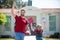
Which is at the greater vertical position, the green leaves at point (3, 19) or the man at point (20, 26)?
the man at point (20, 26)

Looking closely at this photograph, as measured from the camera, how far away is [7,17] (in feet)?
50.7

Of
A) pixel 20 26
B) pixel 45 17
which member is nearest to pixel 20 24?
pixel 20 26

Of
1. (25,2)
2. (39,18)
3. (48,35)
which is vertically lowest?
(48,35)

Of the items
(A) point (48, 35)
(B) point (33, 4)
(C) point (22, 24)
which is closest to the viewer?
(C) point (22, 24)

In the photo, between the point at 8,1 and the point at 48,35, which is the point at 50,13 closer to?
the point at 48,35

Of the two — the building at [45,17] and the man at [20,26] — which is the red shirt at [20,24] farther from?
the building at [45,17]

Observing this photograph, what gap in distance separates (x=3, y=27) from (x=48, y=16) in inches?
120

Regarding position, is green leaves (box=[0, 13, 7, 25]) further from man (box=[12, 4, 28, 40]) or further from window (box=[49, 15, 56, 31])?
man (box=[12, 4, 28, 40])

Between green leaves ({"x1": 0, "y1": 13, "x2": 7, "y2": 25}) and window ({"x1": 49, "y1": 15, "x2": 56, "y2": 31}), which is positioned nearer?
green leaves ({"x1": 0, "y1": 13, "x2": 7, "y2": 25})

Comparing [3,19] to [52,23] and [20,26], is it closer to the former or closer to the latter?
[52,23]

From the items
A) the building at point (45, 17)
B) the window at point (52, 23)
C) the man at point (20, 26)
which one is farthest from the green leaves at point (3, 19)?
the man at point (20, 26)

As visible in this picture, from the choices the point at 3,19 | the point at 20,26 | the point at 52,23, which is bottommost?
the point at 52,23

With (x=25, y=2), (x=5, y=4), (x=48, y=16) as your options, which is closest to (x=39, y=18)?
(x=48, y=16)

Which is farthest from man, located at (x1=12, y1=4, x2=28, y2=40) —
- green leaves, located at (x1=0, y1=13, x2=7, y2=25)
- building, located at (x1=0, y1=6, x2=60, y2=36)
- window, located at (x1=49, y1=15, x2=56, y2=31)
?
window, located at (x1=49, y1=15, x2=56, y2=31)
